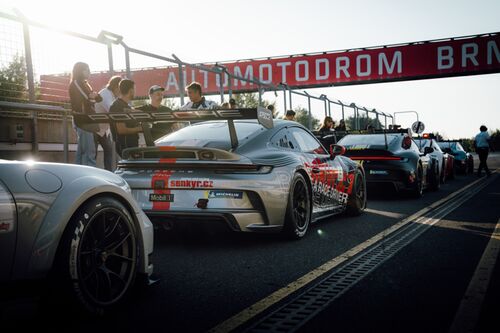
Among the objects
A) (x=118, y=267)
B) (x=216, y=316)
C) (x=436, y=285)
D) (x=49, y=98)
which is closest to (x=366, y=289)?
(x=436, y=285)

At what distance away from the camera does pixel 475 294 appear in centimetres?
354

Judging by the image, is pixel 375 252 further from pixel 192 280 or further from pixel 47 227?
pixel 47 227

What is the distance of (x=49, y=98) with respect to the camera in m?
7.66

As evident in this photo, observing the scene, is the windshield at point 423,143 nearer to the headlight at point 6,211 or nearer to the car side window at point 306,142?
the car side window at point 306,142

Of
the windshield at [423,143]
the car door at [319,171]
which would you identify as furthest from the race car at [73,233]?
the windshield at [423,143]

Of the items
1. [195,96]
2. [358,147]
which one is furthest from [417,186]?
[195,96]

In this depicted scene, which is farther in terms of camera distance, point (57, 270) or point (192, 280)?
point (192, 280)

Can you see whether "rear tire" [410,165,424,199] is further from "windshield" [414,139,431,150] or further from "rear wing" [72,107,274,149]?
"rear wing" [72,107,274,149]

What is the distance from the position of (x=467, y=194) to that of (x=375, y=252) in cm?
739

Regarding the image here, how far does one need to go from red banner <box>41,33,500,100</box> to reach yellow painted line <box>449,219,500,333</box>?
18811 millimetres

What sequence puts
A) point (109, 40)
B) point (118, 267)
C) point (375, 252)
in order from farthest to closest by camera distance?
point (109, 40)
point (375, 252)
point (118, 267)

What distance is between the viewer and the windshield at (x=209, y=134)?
5.66 meters

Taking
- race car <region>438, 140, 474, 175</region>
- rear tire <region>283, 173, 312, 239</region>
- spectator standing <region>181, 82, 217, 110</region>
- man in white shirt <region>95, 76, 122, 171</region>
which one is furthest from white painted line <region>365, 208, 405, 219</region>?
race car <region>438, 140, 474, 175</region>

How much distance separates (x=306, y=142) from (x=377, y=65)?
1869 cm
